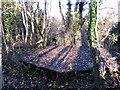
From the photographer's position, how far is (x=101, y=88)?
375 inches

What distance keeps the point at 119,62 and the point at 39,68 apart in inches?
144

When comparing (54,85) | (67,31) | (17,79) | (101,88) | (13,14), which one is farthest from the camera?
(67,31)

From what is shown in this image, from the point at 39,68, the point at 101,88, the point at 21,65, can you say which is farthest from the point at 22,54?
the point at 101,88

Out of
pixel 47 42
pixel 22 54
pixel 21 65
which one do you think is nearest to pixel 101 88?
pixel 21 65

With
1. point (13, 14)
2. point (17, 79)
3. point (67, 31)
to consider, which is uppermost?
point (13, 14)

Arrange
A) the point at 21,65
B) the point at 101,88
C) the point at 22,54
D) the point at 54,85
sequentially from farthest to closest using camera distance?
1. the point at 22,54
2. the point at 21,65
3. the point at 54,85
4. the point at 101,88

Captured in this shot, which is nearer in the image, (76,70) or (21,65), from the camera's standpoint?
(76,70)

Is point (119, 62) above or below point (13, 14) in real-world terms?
below

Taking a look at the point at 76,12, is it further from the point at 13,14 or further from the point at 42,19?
the point at 13,14

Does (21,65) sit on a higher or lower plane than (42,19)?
lower

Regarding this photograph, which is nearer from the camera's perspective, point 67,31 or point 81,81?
point 81,81

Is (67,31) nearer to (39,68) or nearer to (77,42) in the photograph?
(77,42)

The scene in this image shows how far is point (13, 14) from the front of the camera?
1758cm

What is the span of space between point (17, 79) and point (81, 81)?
114 inches
